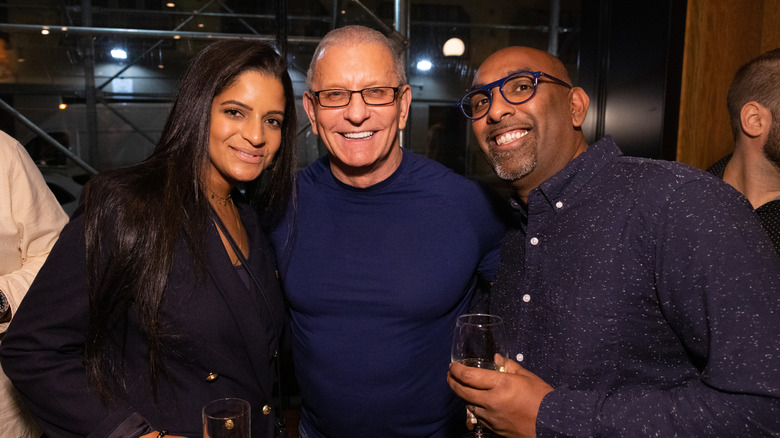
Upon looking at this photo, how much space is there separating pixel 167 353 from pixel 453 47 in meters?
3.94

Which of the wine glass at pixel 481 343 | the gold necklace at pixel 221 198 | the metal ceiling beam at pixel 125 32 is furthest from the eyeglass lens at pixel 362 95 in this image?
the metal ceiling beam at pixel 125 32

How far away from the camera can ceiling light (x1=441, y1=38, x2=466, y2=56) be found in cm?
461

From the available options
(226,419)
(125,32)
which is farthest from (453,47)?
(226,419)

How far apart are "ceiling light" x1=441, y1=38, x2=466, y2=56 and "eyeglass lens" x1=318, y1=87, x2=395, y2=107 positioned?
310cm

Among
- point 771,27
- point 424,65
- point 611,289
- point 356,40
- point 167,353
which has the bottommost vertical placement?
point 167,353

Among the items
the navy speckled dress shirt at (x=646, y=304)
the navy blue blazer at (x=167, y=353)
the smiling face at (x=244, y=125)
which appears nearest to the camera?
the navy speckled dress shirt at (x=646, y=304)

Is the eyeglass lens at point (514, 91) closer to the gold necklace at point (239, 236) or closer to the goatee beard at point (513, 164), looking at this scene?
the goatee beard at point (513, 164)

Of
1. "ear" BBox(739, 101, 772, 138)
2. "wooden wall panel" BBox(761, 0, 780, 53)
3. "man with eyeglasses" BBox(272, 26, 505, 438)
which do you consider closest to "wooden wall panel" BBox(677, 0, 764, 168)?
"wooden wall panel" BBox(761, 0, 780, 53)

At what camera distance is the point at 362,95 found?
5.62 ft

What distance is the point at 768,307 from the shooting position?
3.05 ft

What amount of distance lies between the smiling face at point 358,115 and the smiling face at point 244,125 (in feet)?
0.57

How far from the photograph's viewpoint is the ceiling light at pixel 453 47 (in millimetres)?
4613

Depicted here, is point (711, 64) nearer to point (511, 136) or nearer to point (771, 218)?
point (771, 218)

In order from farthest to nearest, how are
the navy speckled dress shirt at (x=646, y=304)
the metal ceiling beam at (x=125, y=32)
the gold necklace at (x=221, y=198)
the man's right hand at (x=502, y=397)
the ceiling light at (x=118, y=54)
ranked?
1. the ceiling light at (x=118, y=54)
2. the metal ceiling beam at (x=125, y=32)
3. the gold necklace at (x=221, y=198)
4. the man's right hand at (x=502, y=397)
5. the navy speckled dress shirt at (x=646, y=304)
